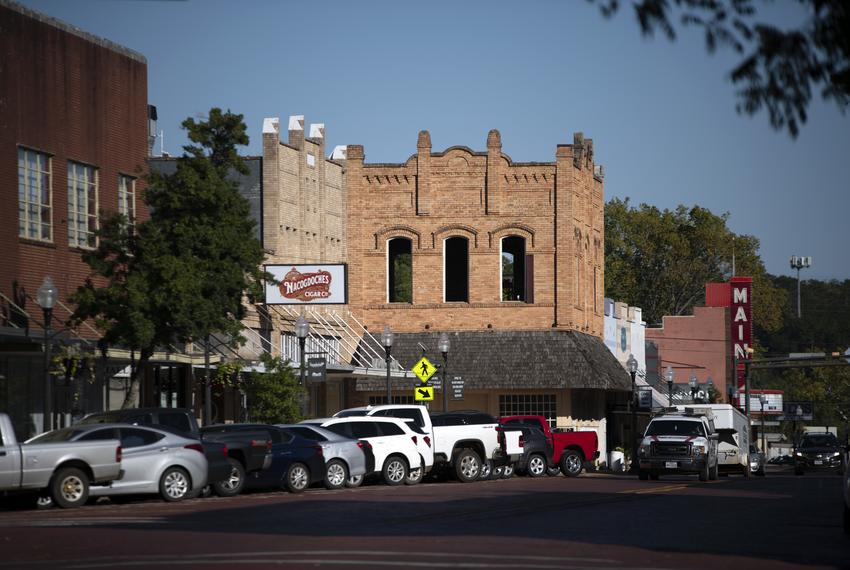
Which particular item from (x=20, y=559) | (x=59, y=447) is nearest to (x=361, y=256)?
(x=59, y=447)

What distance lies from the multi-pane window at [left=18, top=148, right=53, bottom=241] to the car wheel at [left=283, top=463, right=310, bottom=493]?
9.82m

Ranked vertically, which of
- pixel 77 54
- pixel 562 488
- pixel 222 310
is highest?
pixel 77 54

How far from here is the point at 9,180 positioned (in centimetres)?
3491

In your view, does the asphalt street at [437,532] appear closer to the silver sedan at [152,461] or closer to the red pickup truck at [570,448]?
the silver sedan at [152,461]

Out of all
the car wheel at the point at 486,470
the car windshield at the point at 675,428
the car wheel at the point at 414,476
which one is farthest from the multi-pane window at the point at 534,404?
the car wheel at the point at 414,476

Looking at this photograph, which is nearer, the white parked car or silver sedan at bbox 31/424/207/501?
silver sedan at bbox 31/424/207/501

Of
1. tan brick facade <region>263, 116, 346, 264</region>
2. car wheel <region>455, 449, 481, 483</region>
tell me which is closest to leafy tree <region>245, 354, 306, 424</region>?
car wheel <region>455, 449, 481, 483</region>

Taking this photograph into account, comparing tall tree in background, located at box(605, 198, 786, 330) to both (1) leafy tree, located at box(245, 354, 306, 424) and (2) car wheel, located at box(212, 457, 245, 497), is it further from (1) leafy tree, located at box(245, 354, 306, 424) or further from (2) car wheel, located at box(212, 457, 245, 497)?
(2) car wheel, located at box(212, 457, 245, 497)

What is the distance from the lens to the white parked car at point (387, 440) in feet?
113

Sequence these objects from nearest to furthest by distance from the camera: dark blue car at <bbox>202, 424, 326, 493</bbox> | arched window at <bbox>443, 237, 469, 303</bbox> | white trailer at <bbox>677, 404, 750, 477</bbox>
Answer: dark blue car at <bbox>202, 424, 326, 493</bbox>
white trailer at <bbox>677, 404, 750, 477</bbox>
arched window at <bbox>443, 237, 469, 303</bbox>

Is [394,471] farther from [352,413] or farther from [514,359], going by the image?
[514,359]

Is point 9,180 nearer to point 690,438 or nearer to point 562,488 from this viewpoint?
point 562,488

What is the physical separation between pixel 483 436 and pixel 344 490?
21.5ft

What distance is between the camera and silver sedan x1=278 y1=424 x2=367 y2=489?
104 ft
